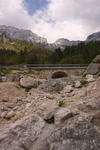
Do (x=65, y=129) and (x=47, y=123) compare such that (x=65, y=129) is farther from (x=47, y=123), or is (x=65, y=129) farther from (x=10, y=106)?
(x=10, y=106)

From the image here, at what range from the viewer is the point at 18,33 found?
151875mm

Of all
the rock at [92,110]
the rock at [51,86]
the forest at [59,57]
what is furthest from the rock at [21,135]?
the forest at [59,57]

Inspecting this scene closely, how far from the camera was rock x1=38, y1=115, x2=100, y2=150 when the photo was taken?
8.25ft

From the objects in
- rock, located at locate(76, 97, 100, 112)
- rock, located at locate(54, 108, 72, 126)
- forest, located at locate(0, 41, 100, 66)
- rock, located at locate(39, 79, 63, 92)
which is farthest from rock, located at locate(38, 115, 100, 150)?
forest, located at locate(0, 41, 100, 66)

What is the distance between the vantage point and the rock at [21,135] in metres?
2.78

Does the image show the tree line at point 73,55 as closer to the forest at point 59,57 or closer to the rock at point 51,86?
the forest at point 59,57

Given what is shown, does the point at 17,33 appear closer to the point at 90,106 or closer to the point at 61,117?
the point at 90,106

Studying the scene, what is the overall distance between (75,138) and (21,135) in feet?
5.93

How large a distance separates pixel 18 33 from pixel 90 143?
569 ft

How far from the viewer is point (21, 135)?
317 cm

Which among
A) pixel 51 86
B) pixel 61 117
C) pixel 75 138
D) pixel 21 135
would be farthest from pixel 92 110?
pixel 51 86

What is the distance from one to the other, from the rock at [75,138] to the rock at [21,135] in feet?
1.62

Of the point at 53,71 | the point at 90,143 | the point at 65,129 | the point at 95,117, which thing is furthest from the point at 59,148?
the point at 53,71

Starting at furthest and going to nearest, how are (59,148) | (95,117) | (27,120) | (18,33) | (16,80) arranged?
(18,33)
(16,80)
(95,117)
(27,120)
(59,148)
